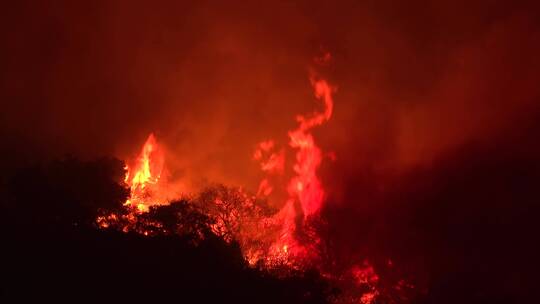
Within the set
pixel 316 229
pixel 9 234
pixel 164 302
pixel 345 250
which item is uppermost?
pixel 316 229

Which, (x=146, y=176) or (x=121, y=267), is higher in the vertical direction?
(x=146, y=176)

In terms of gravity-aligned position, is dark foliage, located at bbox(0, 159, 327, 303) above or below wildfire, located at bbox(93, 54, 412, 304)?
below

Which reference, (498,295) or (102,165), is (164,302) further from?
(498,295)

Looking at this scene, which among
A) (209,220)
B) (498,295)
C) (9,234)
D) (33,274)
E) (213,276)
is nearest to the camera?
(33,274)

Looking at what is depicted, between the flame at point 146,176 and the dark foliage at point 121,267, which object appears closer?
the dark foliage at point 121,267

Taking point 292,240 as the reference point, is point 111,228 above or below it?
below

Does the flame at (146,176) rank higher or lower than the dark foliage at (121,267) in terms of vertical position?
higher

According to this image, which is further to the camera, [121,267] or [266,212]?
[266,212]

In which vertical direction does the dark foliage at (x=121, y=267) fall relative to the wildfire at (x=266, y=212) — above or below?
below

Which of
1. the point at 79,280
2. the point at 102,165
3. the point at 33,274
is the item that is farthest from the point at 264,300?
the point at 102,165

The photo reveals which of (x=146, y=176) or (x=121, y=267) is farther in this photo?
(x=146, y=176)

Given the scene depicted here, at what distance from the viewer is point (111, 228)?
1898 cm

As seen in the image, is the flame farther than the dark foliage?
Yes

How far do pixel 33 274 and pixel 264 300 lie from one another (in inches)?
Result: 291
